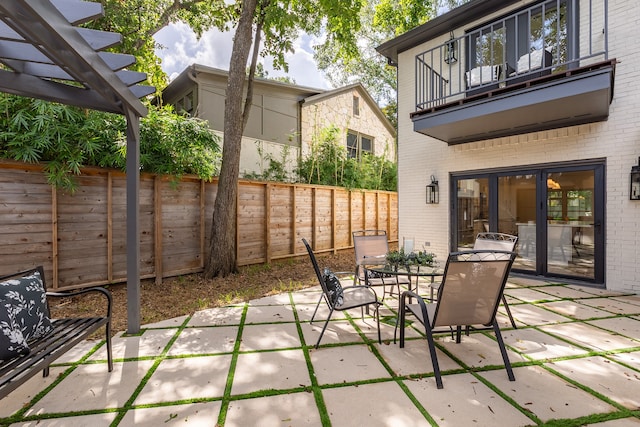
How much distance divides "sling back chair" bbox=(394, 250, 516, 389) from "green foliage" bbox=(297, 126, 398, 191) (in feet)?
20.7

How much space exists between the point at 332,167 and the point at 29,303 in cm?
733

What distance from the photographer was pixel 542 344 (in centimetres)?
289

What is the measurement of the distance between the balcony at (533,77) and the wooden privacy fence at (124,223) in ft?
11.6

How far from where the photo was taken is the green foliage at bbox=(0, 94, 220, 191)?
3.73m

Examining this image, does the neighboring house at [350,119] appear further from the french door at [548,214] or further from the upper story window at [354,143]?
the french door at [548,214]

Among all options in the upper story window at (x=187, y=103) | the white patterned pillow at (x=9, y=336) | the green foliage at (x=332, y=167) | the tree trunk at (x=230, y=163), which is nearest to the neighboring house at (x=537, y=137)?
the green foliage at (x=332, y=167)

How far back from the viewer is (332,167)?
8.77 meters

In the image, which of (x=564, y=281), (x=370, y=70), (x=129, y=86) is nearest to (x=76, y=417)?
(x=129, y=86)

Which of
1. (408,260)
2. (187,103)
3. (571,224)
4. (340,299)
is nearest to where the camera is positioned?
(340,299)

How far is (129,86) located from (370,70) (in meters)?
15.5

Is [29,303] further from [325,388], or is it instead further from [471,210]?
[471,210]

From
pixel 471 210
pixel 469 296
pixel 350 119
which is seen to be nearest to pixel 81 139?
pixel 469 296

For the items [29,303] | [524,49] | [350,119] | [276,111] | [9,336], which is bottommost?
[9,336]

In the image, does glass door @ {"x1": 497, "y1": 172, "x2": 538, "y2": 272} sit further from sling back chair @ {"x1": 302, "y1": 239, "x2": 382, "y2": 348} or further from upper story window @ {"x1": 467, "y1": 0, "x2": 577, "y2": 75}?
sling back chair @ {"x1": 302, "y1": 239, "x2": 382, "y2": 348}
